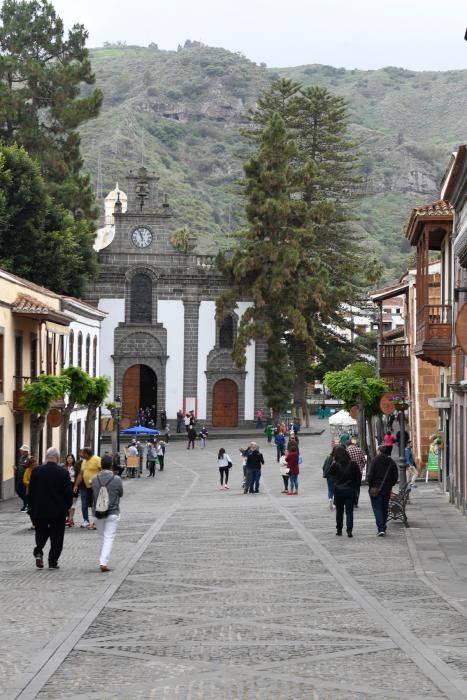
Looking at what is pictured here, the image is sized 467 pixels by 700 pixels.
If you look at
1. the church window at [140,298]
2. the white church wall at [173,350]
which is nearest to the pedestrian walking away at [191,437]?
the white church wall at [173,350]

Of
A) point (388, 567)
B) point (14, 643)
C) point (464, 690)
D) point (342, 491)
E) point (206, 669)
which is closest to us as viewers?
point (464, 690)

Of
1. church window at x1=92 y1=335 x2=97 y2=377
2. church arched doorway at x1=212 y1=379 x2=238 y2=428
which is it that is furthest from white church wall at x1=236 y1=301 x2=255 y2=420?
church window at x1=92 y1=335 x2=97 y2=377

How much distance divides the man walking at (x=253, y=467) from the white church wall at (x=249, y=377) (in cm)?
3294

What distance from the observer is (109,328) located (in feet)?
225

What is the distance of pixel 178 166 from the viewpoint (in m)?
179

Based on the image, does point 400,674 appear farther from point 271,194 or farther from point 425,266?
point 271,194

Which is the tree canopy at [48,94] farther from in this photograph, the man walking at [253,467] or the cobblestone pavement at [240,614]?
the cobblestone pavement at [240,614]

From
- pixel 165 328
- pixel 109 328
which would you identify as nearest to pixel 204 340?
pixel 165 328

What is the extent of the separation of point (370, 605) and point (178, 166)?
16822 cm

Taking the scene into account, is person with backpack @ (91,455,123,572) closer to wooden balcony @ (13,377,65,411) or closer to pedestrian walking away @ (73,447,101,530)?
pedestrian walking away @ (73,447,101,530)

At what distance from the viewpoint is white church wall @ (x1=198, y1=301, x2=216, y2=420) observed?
224ft

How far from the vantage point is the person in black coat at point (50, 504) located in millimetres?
16219

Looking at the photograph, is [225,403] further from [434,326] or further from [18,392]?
[434,326]

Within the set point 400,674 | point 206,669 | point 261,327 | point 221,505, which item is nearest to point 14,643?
point 206,669
